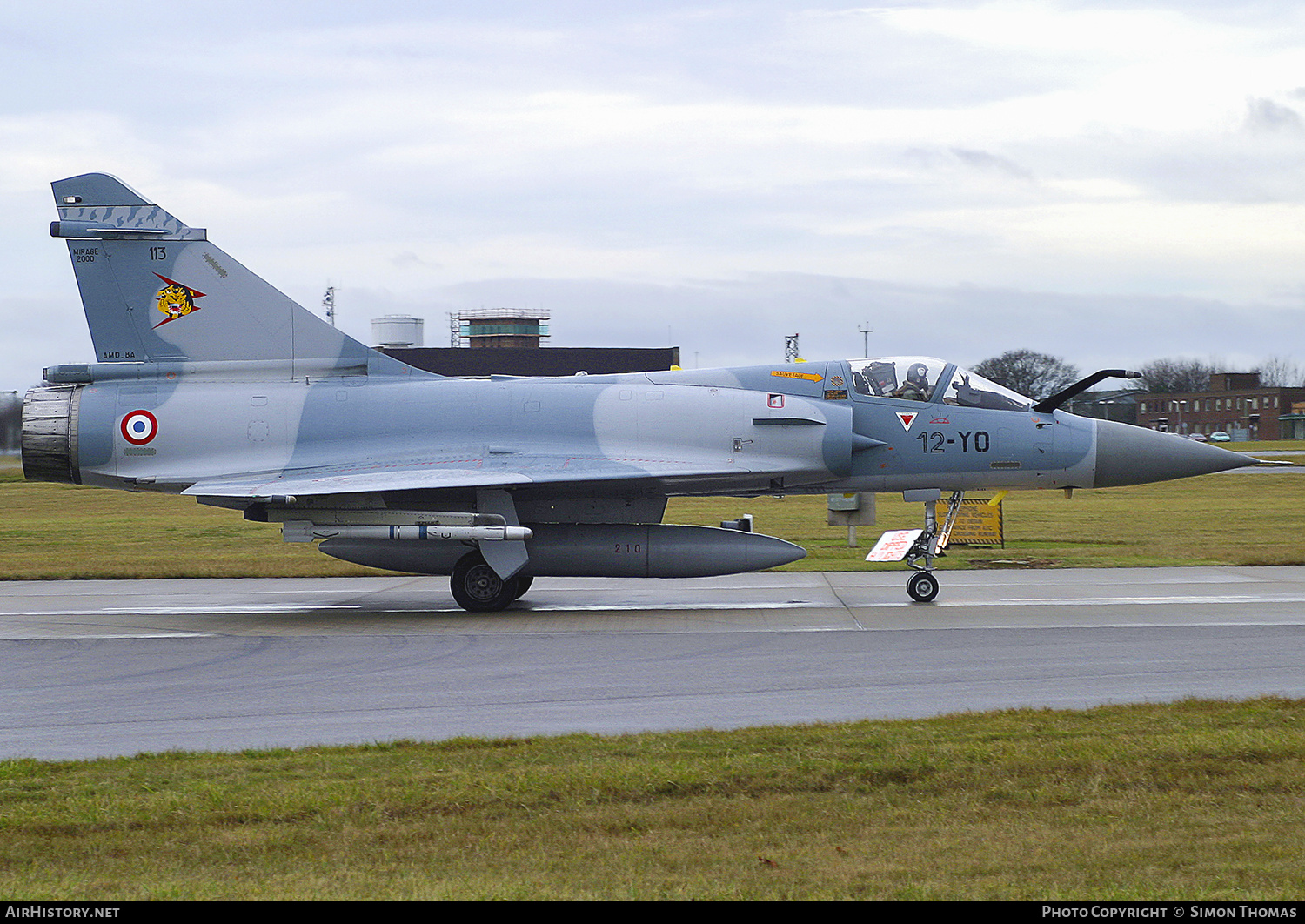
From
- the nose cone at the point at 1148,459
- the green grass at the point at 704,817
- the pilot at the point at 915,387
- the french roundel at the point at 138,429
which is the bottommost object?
the green grass at the point at 704,817

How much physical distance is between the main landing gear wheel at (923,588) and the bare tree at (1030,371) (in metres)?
66.2

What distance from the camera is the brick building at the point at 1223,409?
115 meters

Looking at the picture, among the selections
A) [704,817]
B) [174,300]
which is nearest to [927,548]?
[704,817]

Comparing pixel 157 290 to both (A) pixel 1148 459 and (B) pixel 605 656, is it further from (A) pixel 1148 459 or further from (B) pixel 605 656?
(A) pixel 1148 459

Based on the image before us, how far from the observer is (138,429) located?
15109 millimetres

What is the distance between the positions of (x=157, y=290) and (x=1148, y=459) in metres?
12.8

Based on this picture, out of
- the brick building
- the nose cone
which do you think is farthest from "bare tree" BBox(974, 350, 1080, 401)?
the nose cone

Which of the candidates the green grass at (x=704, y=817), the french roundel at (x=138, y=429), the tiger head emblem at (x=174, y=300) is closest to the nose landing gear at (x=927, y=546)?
the green grass at (x=704, y=817)

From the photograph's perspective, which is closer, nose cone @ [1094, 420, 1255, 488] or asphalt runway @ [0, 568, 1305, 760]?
asphalt runway @ [0, 568, 1305, 760]

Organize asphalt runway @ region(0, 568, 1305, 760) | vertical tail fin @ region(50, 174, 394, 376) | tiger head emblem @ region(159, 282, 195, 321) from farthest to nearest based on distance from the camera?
tiger head emblem @ region(159, 282, 195, 321) → vertical tail fin @ region(50, 174, 394, 376) → asphalt runway @ region(0, 568, 1305, 760)

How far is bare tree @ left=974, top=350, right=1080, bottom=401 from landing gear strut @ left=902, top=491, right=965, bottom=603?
215 ft

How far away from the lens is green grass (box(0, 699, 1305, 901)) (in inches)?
189

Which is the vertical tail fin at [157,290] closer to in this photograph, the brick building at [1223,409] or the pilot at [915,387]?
the pilot at [915,387]

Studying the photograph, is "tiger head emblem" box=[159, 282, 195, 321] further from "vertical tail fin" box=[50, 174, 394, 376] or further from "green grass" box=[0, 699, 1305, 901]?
"green grass" box=[0, 699, 1305, 901]
